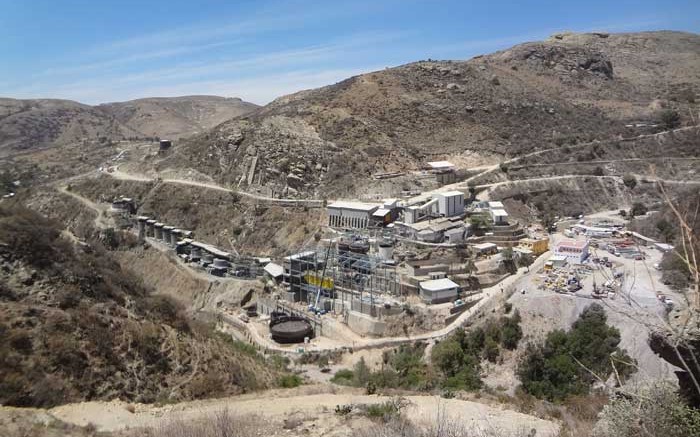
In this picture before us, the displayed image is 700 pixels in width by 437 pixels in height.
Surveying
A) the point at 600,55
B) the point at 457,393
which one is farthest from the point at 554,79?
the point at 457,393

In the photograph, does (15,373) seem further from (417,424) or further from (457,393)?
(457,393)

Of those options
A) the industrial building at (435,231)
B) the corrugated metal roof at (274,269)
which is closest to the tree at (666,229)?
the industrial building at (435,231)

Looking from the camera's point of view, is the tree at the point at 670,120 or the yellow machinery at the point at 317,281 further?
the tree at the point at 670,120

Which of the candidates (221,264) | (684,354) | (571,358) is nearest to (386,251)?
(571,358)

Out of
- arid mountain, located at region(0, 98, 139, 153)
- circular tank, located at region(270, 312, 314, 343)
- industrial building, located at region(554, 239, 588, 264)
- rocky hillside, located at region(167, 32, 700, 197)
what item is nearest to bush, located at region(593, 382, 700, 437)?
circular tank, located at region(270, 312, 314, 343)

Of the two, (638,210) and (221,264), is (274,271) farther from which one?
(638,210)

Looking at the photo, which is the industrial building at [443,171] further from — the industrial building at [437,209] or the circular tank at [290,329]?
the circular tank at [290,329]

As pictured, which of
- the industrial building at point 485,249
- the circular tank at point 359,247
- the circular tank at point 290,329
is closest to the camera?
→ the circular tank at point 290,329

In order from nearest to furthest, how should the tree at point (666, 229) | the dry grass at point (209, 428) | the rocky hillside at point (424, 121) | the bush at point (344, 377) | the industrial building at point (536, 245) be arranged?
1. the dry grass at point (209, 428)
2. the bush at point (344, 377)
3. the tree at point (666, 229)
4. the industrial building at point (536, 245)
5. the rocky hillside at point (424, 121)
